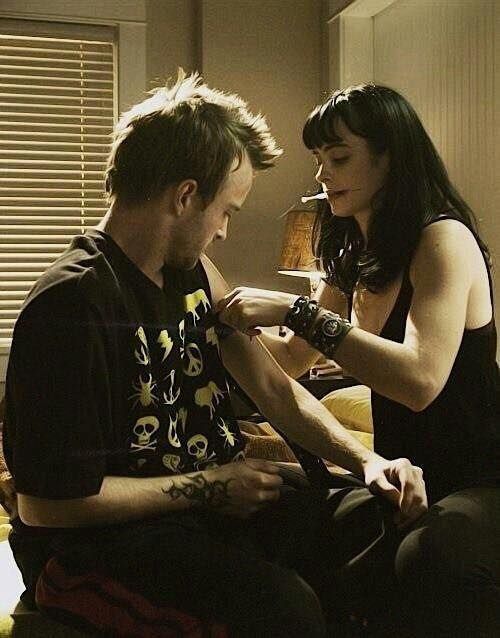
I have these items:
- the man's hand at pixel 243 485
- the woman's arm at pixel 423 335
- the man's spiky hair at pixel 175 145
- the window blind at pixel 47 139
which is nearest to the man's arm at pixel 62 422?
the man's hand at pixel 243 485

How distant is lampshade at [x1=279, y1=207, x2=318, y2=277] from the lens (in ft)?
11.9

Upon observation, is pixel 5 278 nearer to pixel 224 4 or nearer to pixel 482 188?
pixel 224 4

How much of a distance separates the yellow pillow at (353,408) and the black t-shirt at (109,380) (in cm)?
130

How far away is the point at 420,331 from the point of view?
1.50 metres

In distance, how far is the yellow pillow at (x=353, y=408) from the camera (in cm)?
266

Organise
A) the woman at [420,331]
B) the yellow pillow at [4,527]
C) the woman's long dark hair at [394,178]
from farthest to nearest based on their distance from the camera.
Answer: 1. the yellow pillow at [4,527]
2. the woman's long dark hair at [394,178]
3. the woman at [420,331]

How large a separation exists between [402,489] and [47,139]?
3199 millimetres

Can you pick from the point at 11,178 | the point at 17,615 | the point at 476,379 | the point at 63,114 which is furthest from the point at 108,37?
the point at 17,615

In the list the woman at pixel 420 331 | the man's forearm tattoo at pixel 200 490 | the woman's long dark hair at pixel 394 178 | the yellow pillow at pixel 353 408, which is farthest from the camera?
the yellow pillow at pixel 353 408

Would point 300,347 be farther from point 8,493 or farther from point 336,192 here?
point 8,493

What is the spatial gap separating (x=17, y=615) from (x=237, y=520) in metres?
0.35

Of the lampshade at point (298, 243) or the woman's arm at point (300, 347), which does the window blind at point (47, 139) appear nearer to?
the lampshade at point (298, 243)

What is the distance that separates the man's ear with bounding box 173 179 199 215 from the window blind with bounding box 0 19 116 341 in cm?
284

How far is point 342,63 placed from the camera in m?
4.04
